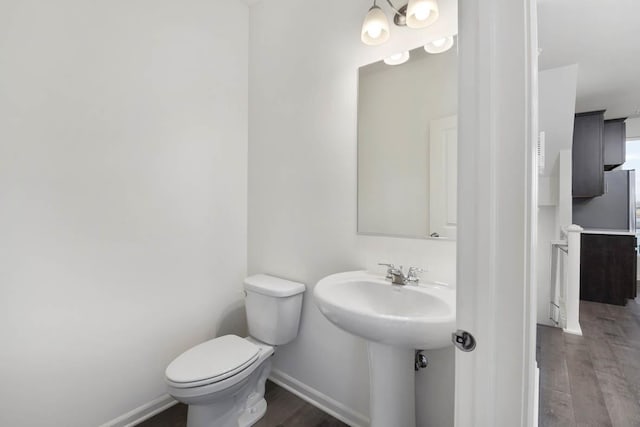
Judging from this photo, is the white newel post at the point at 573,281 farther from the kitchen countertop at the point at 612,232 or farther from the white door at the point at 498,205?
the white door at the point at 498,205

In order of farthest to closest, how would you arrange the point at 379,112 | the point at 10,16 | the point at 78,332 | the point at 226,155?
the point at 226,155
the point at 379,112
the point at 78,332
the point at 10,16

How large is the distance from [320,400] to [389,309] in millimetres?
833

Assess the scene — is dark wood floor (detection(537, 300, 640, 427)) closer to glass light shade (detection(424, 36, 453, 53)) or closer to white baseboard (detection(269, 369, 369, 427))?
white baseboard (detection(269, 369, 369, 427))

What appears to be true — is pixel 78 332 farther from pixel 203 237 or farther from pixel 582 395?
pixel 582 395

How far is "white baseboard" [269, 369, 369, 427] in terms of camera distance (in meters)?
1.46

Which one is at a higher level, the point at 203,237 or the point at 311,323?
the point at 203,237

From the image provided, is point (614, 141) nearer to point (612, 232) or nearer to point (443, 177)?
point (612, 232)

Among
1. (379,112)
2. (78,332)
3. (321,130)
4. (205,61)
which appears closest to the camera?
(78,332)

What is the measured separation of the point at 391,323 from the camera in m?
0.88

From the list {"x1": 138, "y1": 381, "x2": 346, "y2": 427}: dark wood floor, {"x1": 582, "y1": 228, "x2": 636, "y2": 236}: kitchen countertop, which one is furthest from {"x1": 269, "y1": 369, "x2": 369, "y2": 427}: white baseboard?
{"x1": 582, "y1": 228, "x2": 636, "y2": 236}: kitchen countertop

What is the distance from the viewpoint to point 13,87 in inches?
45.7

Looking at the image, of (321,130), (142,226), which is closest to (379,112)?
(321,130)

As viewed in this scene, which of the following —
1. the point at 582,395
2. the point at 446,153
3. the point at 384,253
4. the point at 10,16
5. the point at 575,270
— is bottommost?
the point at 582,395

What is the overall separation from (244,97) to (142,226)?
1121mm
